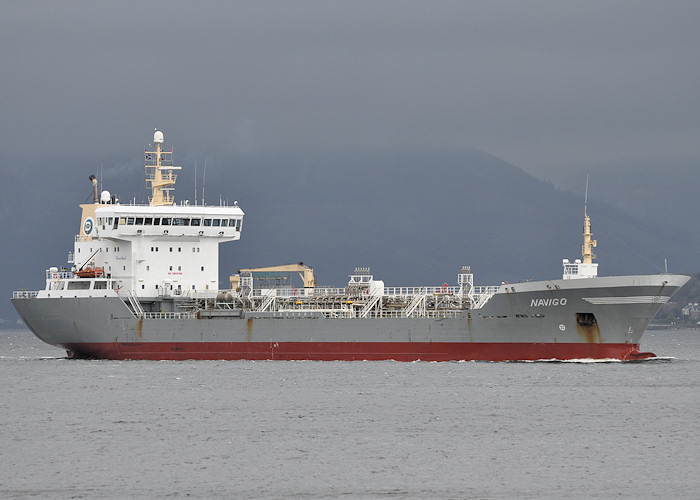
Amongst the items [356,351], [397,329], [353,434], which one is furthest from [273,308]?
[353,434]

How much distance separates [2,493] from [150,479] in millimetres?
3216

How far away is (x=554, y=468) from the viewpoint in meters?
26.4

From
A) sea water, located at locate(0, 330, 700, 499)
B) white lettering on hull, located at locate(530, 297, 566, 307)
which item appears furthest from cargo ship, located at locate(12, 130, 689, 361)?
sea water, located at locate(0, 330, 700, 499)

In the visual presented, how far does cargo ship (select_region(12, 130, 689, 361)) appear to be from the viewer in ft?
155

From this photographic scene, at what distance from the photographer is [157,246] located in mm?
53750

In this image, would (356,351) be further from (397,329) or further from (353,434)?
(353,434)

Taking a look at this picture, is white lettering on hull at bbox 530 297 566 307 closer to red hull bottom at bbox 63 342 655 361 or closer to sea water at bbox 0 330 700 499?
red hull bottom at bbox 63 342 655 361

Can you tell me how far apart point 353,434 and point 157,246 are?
2487 centimetres

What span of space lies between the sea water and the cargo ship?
1.43m

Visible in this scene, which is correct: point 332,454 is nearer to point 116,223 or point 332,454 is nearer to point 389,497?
point 389,497

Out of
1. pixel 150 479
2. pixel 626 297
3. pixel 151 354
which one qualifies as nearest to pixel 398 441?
pixel 150 479

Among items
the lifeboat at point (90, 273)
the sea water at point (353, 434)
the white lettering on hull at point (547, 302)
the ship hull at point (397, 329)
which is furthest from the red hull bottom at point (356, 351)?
the lifeboat at point (90, 273)

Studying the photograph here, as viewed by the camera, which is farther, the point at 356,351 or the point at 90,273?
the point at 90,273

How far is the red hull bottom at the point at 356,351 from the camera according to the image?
47.9 meters
